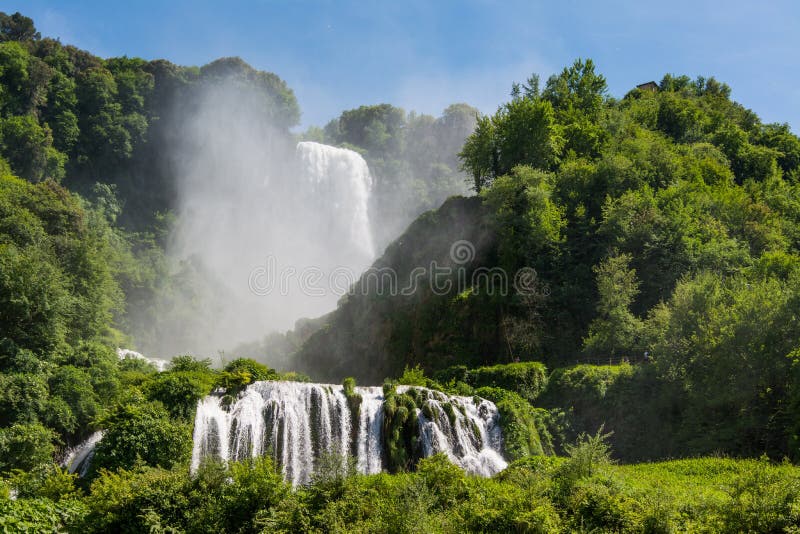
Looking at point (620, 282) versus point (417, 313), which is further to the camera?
point (417, 313)

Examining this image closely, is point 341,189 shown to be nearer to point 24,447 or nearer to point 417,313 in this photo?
point 417,313

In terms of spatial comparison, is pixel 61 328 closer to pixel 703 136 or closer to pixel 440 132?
pixel 703 136

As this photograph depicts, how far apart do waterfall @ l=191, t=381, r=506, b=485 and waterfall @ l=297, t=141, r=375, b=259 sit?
4813cm

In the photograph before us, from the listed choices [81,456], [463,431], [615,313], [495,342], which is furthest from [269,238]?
[463,431]

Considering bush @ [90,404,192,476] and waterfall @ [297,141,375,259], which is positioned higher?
waterfall @ [297,141,375,259]

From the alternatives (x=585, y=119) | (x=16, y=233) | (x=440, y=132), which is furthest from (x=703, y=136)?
(x=16, y=233)

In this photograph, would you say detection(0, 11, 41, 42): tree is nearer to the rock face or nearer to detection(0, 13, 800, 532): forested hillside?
detection(0, 13, 800, 532): forested hillside

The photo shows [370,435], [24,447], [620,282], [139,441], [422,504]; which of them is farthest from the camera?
[620,282]

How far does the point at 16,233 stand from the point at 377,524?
1196 inches

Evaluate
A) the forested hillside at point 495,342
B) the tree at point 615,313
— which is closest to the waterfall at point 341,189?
the forested hillside at point 495,342

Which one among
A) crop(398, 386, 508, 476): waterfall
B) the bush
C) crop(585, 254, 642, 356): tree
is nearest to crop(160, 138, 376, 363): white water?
crop(585, 254, 642, 356): tree

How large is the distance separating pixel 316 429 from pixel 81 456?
319 inches

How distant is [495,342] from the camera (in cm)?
3397

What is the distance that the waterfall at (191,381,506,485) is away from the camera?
68.0 ft
